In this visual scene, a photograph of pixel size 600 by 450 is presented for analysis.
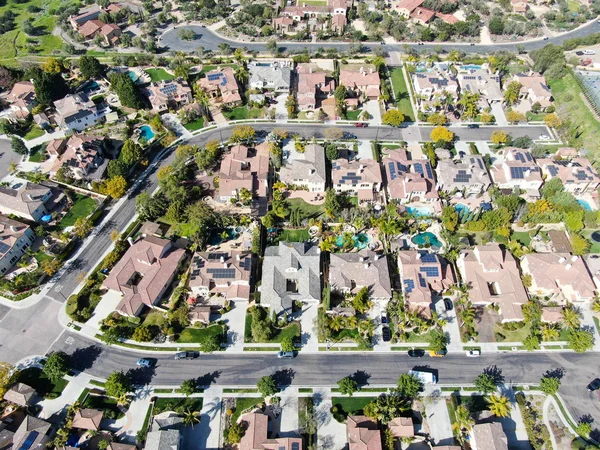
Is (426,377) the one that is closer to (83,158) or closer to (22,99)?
(83,158)

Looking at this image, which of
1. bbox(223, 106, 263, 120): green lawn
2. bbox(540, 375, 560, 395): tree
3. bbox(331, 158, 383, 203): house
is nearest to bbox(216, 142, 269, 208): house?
bbox(223, 106, 263, 120): green lawn

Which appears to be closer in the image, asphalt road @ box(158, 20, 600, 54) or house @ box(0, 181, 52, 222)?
house @ box(0, 181, 52, 222)

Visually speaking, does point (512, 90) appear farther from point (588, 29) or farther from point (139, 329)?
point (139, 329)

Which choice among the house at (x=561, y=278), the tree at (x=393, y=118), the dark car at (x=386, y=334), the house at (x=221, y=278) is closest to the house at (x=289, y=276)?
the house at (x=221, y=278)

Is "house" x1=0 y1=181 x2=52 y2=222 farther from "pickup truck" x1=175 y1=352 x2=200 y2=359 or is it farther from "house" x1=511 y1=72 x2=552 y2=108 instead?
"house" x1=511 y1=72 x2=552 y2=108

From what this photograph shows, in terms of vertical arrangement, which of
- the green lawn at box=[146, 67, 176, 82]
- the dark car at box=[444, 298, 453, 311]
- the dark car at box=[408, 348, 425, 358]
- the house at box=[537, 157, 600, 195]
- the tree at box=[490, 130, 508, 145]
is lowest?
the dark car at box=[408, 348, 425, 358]

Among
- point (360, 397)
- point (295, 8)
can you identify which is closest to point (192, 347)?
point (360, 397)

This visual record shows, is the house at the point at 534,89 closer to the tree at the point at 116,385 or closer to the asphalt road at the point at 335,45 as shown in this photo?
the asphalt road at the point at 335,45

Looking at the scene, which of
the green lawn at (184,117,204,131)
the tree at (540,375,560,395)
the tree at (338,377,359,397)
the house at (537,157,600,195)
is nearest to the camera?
the tree at (540,375,560,395)
